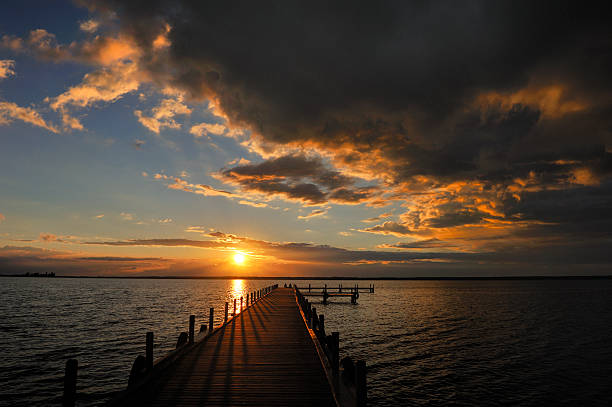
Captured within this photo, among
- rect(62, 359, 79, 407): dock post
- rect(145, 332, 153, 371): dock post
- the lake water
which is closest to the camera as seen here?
rect(62, 359, 79, 407): dock post

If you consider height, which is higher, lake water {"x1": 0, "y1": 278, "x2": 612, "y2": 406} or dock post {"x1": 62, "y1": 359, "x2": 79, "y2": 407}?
dock post {"x1": 62, "y1": 359, "x2": 79, "y2": 407}

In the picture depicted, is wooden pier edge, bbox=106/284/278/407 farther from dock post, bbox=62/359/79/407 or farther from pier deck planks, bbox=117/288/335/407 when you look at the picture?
dock post, bbox=62/359/79/407

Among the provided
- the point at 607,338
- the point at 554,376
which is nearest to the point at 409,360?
the point at 554,376

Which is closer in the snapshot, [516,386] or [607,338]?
[516,386]

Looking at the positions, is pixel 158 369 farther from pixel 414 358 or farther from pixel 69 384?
pixel 414 358

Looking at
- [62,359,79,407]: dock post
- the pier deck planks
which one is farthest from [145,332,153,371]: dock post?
[62,359,79,407]: dock post

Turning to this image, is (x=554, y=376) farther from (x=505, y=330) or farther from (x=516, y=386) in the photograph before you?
(x=505, y=330)

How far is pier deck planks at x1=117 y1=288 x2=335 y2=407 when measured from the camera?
8.77 m

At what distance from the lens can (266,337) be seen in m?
16.9

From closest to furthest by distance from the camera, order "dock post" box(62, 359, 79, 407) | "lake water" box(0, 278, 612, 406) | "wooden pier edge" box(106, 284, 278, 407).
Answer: "dock post" box(62, 359, 79, 407) → "wooden pier edge" box(106, 284, 278, 407) → "lake water" box(0, 278, 612, 406)

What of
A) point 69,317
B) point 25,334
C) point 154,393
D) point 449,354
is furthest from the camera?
point 69,317

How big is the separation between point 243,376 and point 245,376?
0.19 feet

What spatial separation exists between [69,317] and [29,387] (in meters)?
30.1

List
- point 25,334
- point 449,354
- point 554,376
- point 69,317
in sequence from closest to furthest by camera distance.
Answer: point 554,376
point 449,354
point 25,334
point 69,317
